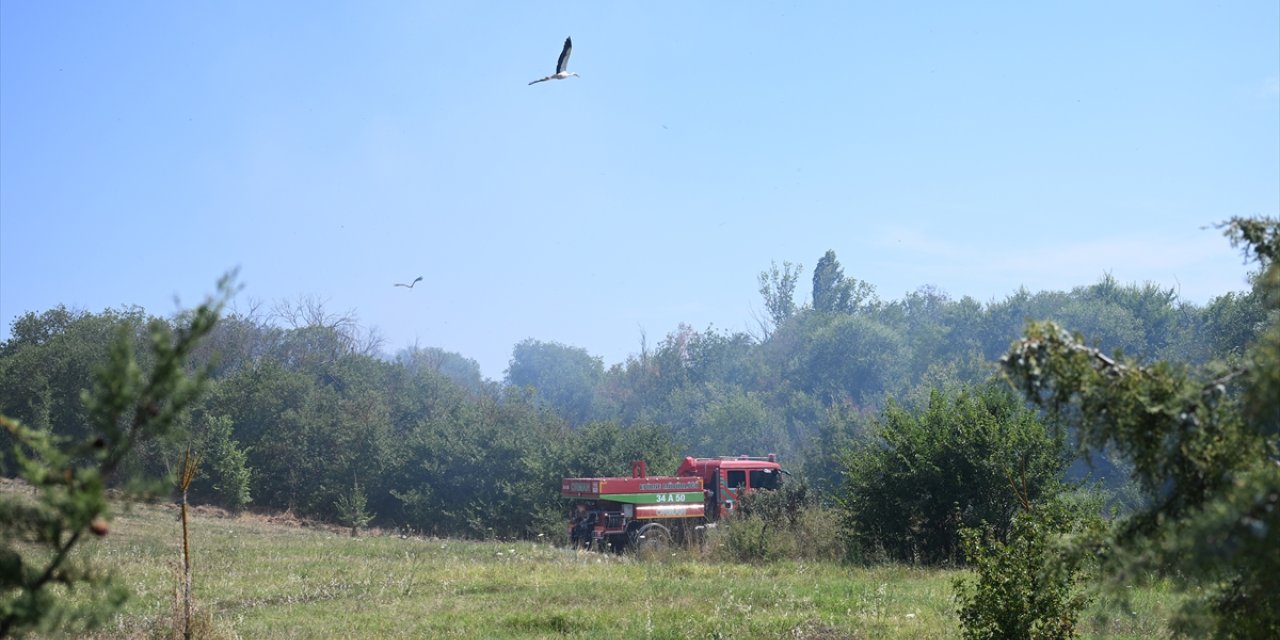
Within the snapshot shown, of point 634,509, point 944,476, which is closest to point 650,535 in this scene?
point 634,509

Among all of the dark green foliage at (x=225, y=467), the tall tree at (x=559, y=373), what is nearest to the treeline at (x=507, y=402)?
the dark green foliage at (x=225, y=467)

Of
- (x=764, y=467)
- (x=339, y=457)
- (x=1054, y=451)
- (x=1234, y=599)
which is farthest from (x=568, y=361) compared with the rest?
(x=1234, y=599)

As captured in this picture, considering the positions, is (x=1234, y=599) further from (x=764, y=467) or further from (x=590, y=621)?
(x=764, y=467)

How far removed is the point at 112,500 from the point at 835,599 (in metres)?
12.4

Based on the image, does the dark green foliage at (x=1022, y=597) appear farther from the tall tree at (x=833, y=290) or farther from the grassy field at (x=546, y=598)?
the tall tree at (x=833, y=290)

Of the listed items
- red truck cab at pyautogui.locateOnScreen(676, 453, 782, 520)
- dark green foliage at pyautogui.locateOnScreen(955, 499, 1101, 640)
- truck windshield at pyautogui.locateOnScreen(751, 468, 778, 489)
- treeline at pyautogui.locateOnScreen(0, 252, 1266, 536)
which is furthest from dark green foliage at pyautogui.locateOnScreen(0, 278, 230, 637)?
truck windshield at pyautogui.locateOnScreen(751, 468, 778, 489)

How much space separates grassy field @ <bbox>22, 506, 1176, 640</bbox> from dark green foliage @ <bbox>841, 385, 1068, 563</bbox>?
9.07 ft

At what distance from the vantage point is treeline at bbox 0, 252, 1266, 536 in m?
48.5

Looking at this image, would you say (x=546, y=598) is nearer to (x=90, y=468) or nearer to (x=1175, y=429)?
(x=1175, y=429)

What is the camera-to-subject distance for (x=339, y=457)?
5591 cm

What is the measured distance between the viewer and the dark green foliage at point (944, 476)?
765 inches

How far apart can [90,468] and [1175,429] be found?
4.32 m

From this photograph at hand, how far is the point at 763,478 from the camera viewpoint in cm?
3291

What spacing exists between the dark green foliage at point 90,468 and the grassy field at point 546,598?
5.07m
